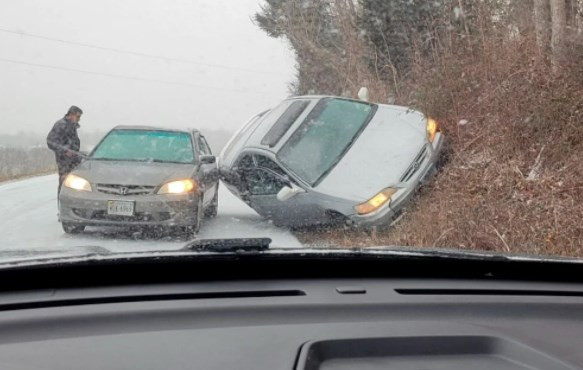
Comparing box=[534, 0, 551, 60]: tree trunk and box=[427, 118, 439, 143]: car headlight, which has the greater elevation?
box=[534, 0, 551, 60]: tree trunk

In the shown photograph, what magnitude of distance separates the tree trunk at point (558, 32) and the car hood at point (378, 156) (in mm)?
2420

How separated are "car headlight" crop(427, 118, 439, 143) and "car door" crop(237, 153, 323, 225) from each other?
2.56m

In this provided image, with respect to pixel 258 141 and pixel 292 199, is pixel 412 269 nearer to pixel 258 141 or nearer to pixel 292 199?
pixel 292 199

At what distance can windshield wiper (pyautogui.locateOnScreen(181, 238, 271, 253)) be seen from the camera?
2852 mm

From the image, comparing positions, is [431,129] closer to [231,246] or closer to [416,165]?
[416,165]

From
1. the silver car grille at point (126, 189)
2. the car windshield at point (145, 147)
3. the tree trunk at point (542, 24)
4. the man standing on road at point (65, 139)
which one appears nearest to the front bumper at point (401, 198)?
the silver car grille at point (126, 189)

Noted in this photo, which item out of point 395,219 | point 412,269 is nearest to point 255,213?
point 395,219

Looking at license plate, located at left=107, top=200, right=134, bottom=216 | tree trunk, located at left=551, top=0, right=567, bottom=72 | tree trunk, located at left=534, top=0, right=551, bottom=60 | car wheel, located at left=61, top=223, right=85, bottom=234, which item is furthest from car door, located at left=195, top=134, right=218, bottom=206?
tree trunk, located at left=534, top=0, right=551, bottom=60

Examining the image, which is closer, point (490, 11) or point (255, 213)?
point (255, 213)

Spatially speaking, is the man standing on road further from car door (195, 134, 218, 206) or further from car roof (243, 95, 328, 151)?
car roof (243, 95, 328, 151)

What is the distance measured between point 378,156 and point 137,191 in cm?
334

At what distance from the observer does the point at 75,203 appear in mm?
8945

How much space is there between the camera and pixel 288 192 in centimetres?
963

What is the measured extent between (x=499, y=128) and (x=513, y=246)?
413 centimetres
